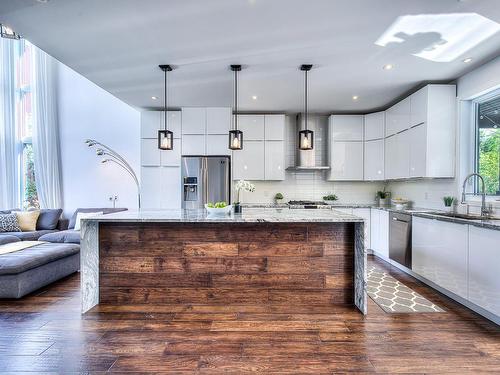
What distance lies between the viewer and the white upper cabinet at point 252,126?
507 cm

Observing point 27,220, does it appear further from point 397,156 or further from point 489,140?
point 489,140

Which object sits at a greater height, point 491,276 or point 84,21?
point 84,21

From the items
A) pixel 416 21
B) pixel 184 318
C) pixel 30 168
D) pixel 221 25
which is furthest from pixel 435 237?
pixel 30 168

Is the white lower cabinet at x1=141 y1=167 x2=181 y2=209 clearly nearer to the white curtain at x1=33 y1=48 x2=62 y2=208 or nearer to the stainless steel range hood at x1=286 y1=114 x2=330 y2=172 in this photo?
the stainless steel range hood at x1=286 y1=114 x2=330 y2=172

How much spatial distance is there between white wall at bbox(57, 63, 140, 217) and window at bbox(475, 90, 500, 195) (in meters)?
5.69

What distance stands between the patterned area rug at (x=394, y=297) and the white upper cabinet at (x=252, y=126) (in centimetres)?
299

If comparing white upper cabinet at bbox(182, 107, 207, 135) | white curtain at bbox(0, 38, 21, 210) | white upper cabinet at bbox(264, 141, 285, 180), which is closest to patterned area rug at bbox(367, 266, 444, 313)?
white upper cabinet at bbox(264, 141, 285, 180)

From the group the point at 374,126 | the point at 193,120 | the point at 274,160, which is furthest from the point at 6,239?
the point at 374,126

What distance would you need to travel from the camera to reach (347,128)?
5098mm

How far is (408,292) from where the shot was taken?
3.14 metres

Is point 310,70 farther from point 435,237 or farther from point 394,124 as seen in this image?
point 435,237

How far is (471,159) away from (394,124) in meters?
1.27

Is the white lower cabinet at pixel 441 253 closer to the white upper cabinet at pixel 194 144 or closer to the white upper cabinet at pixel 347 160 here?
the white upper cabinet at pixel 347 160

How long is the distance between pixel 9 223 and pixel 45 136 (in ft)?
6.29
